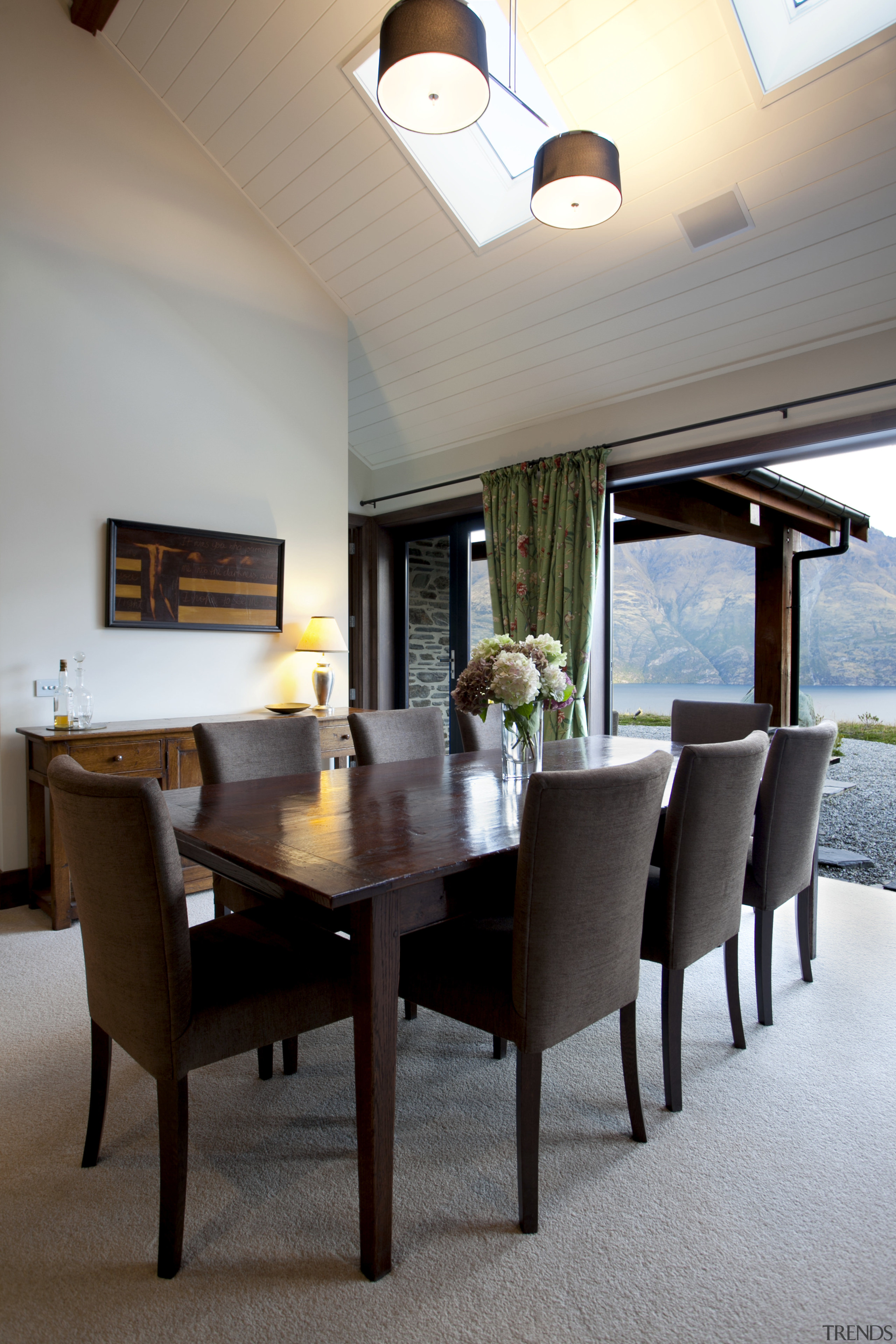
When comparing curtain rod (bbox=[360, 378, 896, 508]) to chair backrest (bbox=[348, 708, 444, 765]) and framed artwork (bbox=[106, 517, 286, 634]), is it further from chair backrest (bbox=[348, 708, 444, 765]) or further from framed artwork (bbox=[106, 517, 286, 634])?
chair backrest (bbox=[348, 708, 444, 765])

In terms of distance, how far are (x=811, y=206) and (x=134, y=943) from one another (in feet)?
11.4

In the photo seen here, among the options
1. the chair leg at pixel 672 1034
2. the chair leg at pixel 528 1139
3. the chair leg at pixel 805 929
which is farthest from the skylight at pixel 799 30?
the chair leg at pixel 528 1139

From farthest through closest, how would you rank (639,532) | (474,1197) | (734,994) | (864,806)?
1. (639,532)
2. (864,806)
3. (734,994)
4. (474,1197)

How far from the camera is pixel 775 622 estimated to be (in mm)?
4824

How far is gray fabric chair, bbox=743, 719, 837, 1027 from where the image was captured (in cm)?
232

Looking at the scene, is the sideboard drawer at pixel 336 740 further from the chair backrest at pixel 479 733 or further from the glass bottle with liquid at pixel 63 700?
the glass bottle with liquid at pixel 63 700

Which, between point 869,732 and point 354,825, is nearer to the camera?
point 354,825

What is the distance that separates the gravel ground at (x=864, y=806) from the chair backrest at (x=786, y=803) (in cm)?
164

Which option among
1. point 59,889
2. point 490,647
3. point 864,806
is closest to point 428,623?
point 864,806

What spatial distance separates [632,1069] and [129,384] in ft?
12.4

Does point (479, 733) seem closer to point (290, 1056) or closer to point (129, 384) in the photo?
point (290, 1056)

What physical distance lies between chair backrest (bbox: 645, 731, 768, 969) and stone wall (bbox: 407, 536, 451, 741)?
3.96 meters

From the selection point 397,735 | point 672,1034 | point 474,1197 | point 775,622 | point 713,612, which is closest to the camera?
point 474,1197

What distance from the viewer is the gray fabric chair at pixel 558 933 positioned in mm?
1478
